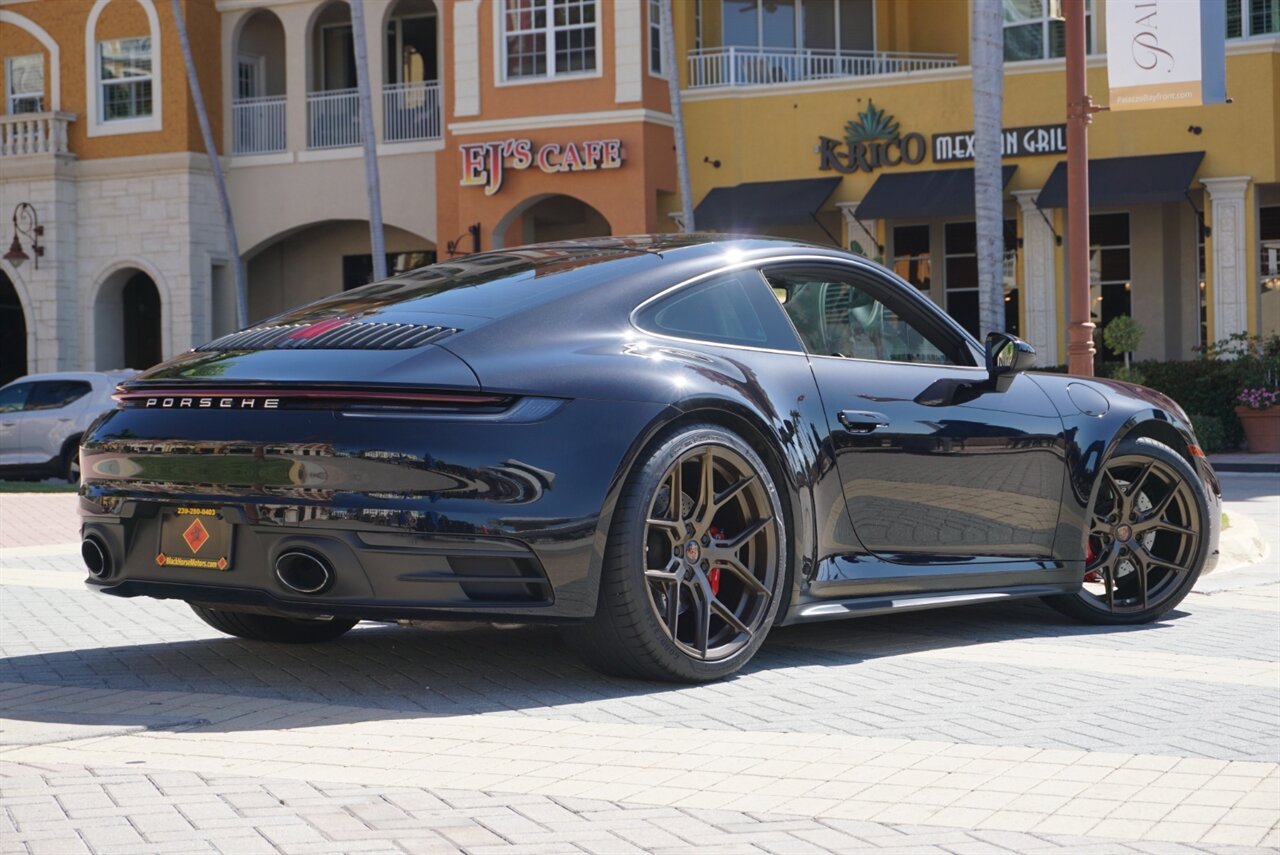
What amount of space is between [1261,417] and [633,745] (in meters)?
20.9

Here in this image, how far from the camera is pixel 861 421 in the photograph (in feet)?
20.6

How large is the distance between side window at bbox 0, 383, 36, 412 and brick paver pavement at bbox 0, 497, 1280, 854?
17.0 metres

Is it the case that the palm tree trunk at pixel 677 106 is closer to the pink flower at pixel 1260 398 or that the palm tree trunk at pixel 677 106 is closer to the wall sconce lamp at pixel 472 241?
the wall sconce lamp at pixel 472 241

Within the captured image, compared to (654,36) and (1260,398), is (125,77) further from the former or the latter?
(1260,398)

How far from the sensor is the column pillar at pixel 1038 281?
2742 cm

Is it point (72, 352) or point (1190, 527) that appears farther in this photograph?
point (72, 352)

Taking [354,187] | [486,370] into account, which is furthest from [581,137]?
[486,370]

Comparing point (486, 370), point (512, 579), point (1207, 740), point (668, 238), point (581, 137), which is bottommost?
point (1207, 740)

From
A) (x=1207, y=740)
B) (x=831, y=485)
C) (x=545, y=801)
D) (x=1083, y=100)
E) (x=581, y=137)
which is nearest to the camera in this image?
(x=545, y=801)

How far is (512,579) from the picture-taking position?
527 centimetres

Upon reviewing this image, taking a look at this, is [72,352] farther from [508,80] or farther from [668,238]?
[668,238]

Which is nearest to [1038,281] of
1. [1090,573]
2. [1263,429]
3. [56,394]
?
[1263,429]

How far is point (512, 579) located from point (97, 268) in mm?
31425

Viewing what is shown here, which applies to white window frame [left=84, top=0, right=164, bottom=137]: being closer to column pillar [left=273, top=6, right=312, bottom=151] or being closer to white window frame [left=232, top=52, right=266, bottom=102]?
white window frame [left=232, top=52, right=266, bottom=102]
